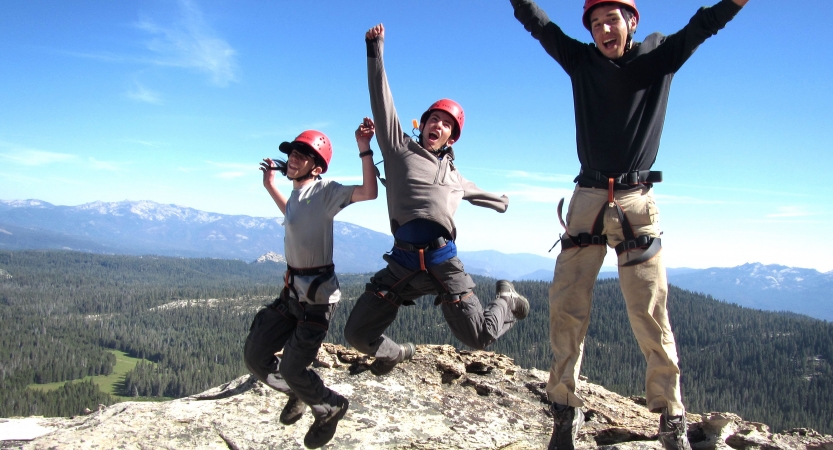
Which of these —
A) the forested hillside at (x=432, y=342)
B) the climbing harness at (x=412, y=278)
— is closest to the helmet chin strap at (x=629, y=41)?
the climbing harness at (x=412, y=278)

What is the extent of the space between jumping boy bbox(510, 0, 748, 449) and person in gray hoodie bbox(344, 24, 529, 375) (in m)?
1.07

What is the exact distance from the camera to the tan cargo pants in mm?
4723

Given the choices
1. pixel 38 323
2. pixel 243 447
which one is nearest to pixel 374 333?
pixel 243 447

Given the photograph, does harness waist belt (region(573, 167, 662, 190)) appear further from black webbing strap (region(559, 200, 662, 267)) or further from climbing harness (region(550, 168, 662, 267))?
black webbing strap (region(559, 200, 662, 267))

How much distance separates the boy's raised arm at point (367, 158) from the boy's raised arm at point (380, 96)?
0.34ft

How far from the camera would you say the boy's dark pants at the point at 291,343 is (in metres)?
6.02

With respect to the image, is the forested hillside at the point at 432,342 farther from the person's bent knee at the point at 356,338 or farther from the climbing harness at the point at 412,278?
the climbing harness at the point at 412,278

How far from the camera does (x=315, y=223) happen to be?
5.99 m

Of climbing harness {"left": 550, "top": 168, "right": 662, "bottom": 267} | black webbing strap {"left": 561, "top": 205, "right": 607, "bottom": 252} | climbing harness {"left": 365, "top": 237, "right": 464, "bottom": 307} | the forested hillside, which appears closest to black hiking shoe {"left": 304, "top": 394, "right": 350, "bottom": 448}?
climbing harness {"left": 365, "top": 237, "right": 464, "bottom": 307}

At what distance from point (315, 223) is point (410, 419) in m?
3.29

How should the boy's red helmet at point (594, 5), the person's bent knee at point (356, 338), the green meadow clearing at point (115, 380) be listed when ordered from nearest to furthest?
the boy's red helmet at point (594, 5) < the person's bent knee at point (356, 338) < the green meadow clearing at point (115, 380)

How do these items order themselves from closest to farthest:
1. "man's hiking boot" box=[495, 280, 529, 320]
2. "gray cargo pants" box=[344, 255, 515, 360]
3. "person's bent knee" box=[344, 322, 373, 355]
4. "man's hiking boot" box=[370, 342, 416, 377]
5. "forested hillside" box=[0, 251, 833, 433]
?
1. "gray cargo pants" box=[344, 255, 515, 360]
2. "person's bent knee" box=[344, 322, 373, 355]
3. "man's hiking boot" box=[495, 280, 529, 320]
4. "man's hiking boot" box=[370, 342, 416, 377]
5. "forested hillside" box=[0, 251, 833, 433]

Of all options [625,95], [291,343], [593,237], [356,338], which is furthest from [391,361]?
[625,95]

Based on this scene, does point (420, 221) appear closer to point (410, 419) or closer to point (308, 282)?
point (308, 282)
